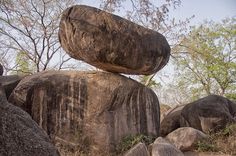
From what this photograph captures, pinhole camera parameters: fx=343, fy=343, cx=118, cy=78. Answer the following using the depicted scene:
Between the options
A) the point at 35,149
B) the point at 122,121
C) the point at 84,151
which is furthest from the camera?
the point at 122,121

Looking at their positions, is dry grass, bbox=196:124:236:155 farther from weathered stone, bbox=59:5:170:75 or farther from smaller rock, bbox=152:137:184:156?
weathered stone, bbox=59:5:170:75

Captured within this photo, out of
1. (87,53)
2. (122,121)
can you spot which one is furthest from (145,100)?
(87,53)

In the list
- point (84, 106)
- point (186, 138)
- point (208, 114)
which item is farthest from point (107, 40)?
point (208, 114)

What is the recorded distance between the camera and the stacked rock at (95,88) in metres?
8.00

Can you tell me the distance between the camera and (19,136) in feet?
6.23

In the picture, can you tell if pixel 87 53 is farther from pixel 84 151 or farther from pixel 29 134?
pixel 29 134

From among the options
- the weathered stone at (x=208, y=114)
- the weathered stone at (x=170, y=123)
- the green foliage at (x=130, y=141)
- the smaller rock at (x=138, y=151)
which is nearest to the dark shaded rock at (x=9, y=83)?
the green foliage at (x=130, y=141)

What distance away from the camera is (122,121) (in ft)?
27.7

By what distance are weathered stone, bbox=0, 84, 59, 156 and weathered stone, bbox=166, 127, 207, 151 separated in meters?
6.49

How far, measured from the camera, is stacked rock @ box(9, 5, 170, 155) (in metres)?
8.00

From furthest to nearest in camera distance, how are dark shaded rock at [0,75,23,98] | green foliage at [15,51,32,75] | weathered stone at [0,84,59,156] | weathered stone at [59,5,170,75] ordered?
green foliage at [15,51,32,75] < dark shaded rock at [0,75,23,98] < weathered stone at [59,5,170,75] < weathered stone at [0,84,59,156]

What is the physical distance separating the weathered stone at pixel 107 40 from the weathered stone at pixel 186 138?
72.3 inches

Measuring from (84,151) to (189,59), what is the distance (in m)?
13.7

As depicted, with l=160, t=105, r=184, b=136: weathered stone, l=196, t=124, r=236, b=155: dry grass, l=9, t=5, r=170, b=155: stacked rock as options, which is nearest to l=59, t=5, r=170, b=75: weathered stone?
l=9, t=5, r=170, b=155: stacked rock
